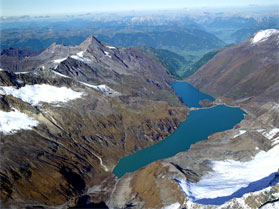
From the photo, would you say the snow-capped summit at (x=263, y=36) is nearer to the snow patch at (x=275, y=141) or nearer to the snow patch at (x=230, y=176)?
the snow patch at (x=275, y=141)

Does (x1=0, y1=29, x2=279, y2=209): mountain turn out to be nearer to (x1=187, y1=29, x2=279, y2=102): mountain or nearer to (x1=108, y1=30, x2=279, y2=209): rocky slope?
(x1=108, y1=30, x2=279, y2=209): rocky slope

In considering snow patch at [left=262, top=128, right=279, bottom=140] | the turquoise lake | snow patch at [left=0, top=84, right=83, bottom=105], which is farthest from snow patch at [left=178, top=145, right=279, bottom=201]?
snow patch at [left=0, top=84, right=83, bottom=105]

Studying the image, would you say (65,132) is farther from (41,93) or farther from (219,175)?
(219,175)

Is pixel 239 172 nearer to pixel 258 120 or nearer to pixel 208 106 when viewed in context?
pixel 258 120

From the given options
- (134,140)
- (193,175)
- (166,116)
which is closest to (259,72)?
(166,116)

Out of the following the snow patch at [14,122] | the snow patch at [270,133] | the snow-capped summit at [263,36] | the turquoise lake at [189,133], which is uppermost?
the snow-capped summit at [263,36]

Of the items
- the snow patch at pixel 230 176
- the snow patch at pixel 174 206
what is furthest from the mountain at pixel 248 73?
the snow patch at pixel 174 206

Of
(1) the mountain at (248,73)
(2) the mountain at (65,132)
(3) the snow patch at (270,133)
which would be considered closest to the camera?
(2) the mountain at (65,132)
